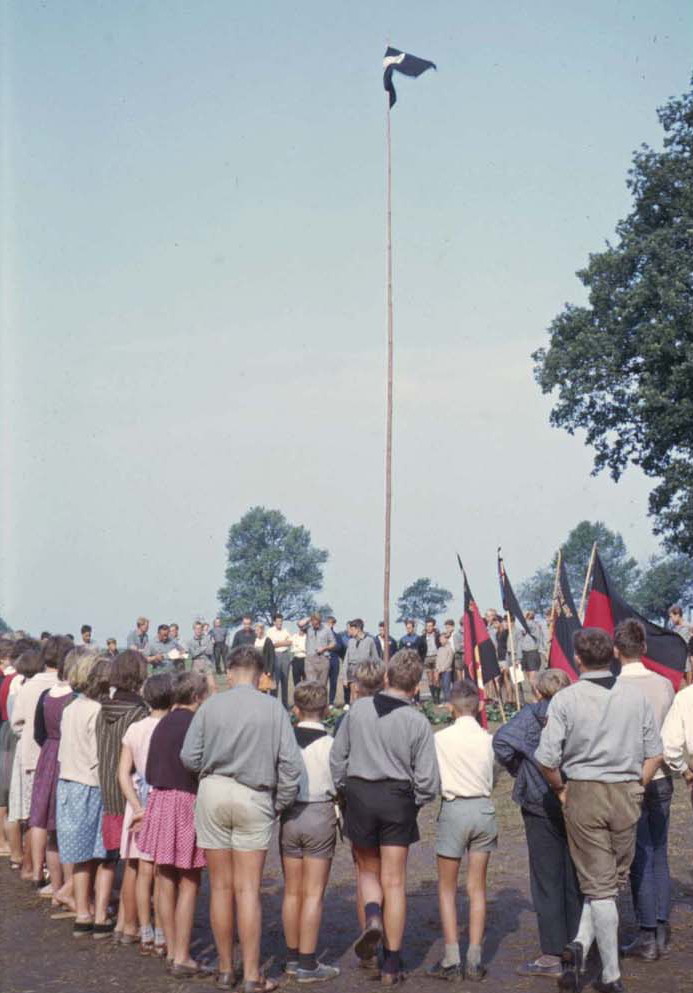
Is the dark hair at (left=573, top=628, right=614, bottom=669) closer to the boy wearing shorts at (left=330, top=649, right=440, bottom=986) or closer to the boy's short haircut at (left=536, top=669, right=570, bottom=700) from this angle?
the boy's short haircut at (left=536, top=669, right=570, bottom=700)

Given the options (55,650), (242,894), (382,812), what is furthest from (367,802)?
(55,650)

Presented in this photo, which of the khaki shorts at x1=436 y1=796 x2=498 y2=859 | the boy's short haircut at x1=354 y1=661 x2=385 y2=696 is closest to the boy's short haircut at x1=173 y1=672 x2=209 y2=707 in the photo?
the boy's short haircut at x1=354 y1=661 x2=385 y2=696

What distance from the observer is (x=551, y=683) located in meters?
7.28

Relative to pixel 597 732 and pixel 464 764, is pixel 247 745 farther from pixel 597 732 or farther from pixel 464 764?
pixel 597 732

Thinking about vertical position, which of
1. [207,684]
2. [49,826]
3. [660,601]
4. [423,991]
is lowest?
[423,991]

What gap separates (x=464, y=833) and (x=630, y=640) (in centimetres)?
163

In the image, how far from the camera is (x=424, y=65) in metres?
21.1

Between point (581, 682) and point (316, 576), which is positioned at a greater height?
point (316, 576)

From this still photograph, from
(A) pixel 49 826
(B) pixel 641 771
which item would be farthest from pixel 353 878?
(B) pixel 641 771

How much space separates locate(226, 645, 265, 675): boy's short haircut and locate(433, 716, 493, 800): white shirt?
1176 mm

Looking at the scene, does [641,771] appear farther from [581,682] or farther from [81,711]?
[81,711]

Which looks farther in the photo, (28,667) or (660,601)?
(660,601)

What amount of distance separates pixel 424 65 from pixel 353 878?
15484 mm

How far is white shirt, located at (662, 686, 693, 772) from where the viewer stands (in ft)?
24.5
